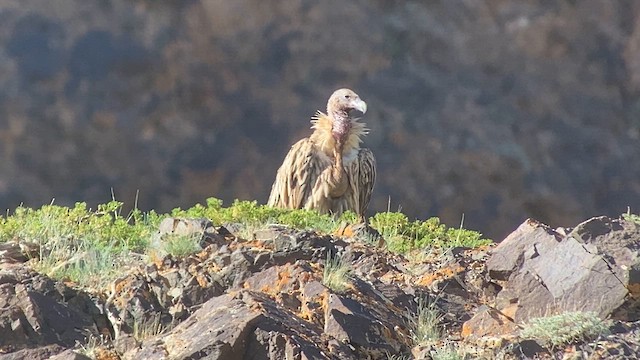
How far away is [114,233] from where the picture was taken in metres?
7.38

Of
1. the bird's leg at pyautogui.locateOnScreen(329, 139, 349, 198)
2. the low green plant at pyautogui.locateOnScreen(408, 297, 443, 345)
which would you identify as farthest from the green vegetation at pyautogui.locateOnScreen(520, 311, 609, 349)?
the bird's leg at pyautogui.locateOnScreen(329, 139, 349, 198)

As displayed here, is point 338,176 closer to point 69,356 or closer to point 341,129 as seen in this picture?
point 341,129

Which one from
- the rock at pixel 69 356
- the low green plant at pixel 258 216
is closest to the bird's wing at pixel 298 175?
the low green plant at pixel 258 216

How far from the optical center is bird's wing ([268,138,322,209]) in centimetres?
1216

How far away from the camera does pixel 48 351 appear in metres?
5.07

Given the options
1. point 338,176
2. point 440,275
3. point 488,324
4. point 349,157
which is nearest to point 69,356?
point 488,324

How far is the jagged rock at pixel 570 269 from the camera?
5578mm

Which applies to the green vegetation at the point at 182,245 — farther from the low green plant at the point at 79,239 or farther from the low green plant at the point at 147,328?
the low green plant at the point at 147,328

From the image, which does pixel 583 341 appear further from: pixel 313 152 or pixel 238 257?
pixel 313 152

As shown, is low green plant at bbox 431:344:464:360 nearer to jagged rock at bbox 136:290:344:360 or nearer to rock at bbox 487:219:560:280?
jagged rock at bbox 136:290:344:360

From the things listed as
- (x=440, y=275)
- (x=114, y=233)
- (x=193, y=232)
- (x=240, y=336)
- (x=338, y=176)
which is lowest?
(x=240, y=336)

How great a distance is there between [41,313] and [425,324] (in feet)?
5.06

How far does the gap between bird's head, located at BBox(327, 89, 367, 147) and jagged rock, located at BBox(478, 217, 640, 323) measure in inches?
239

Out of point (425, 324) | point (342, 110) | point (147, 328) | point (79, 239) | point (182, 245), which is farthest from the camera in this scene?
point (342, 110)
